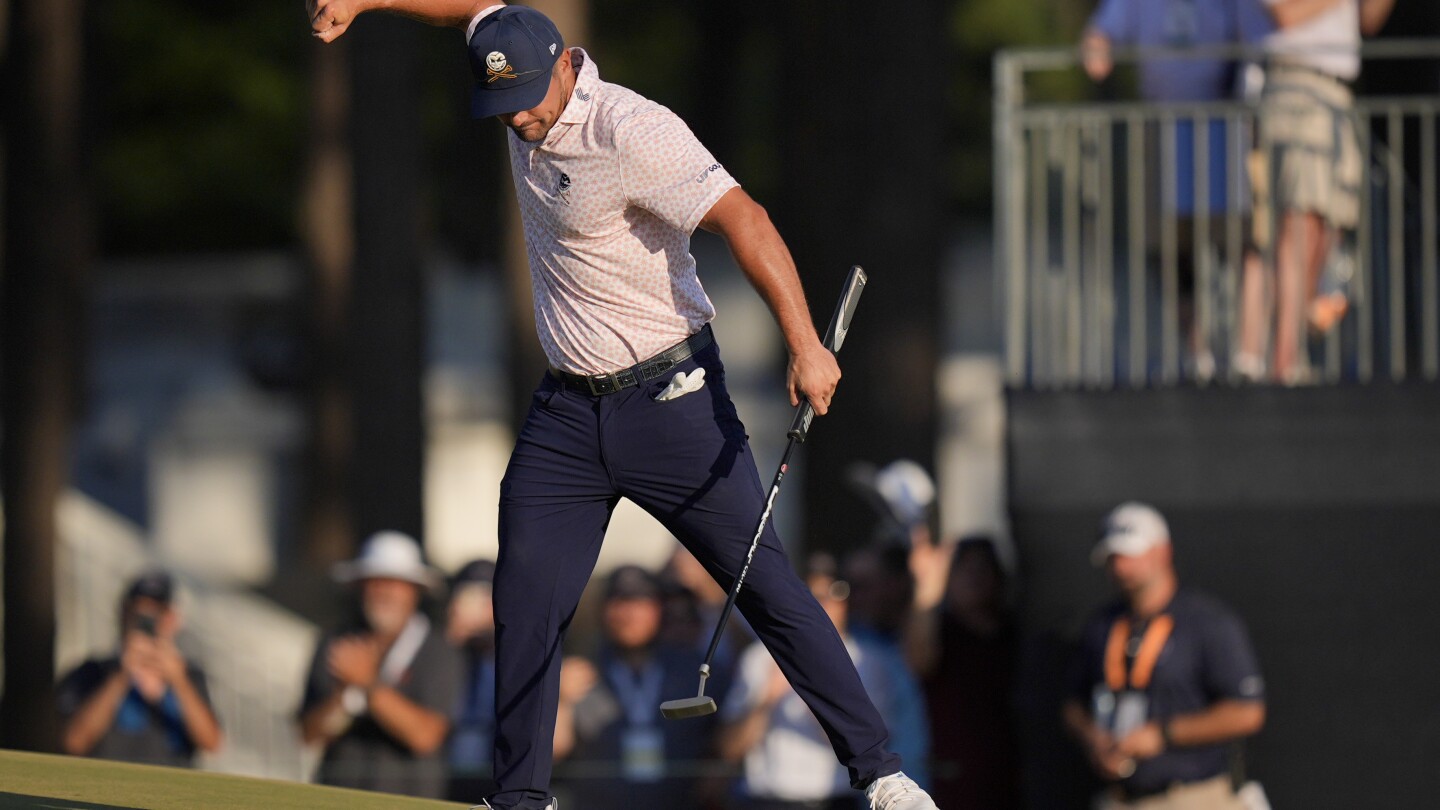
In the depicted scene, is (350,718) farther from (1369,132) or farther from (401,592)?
(1369,132)

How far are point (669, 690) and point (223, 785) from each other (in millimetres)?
2913

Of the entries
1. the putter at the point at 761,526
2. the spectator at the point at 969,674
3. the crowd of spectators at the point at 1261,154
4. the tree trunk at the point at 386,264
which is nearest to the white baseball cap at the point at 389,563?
the spectator at the point at 969,674

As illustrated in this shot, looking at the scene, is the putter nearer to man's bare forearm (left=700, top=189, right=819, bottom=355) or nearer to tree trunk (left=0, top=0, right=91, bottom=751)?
man's bare forearm (left=700, top=189, right=819, bottom=355)

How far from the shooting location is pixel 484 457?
2456 centimetres

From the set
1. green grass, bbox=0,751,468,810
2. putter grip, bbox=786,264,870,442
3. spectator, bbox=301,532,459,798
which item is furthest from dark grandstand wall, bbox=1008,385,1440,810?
putter grip, bbox=786,264,870,442

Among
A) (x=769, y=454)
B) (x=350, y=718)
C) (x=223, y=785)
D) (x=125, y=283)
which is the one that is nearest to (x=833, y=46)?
(x=350, y=718)

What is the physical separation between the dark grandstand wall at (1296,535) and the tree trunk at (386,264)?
298 inches

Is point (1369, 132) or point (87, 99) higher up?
point (87, 99)

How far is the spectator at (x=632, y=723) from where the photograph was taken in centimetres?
913

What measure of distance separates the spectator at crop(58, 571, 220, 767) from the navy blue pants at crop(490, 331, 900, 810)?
4.22m

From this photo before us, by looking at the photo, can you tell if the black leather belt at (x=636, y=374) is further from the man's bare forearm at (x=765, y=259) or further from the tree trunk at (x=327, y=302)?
the tree trunk at (x=327, y=302)

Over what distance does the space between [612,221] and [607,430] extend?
1.80 ft

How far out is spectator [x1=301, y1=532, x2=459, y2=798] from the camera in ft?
29.7

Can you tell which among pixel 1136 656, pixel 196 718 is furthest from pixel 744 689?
pixel 196 718
